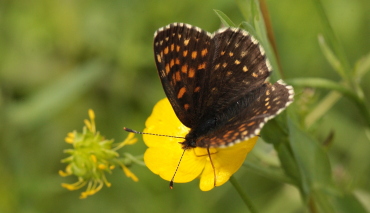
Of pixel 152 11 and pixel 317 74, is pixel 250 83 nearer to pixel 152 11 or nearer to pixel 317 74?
pixel 317 74

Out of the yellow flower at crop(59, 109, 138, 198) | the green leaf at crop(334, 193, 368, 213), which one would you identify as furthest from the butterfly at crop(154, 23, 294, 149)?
the green leaf at crop(334, 193, 368, 213)

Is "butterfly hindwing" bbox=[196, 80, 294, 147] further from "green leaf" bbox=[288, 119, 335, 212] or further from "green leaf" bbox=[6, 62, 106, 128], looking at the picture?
"green leaf" bbox=[6, 62, 106, 128]

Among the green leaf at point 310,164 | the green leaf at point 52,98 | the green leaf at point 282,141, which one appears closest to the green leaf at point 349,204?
the green leaf at point 310,164

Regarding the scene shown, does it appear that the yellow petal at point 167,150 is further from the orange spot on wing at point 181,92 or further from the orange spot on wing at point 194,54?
the orange spot on wing at point 194,54

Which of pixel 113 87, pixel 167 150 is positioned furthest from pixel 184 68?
pixel 113 87

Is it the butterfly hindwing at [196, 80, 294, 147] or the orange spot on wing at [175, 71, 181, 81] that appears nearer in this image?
the butterfly hindwing at [196, 80, 294, 147]

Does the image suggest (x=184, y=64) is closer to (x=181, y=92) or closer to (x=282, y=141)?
(x=181, y=92)
